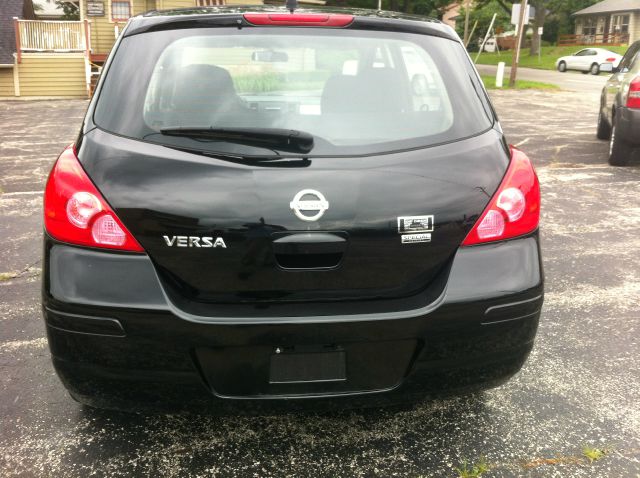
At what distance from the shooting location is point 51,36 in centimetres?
2014

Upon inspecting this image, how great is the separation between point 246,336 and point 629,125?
751 cm

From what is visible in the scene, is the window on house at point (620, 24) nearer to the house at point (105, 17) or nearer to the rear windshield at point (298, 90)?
the house at point (105, 17)

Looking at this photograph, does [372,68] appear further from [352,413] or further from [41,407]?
[41,407]

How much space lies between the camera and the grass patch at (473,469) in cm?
242

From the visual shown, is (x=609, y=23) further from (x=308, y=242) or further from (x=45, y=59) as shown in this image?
(x=308, y=242)

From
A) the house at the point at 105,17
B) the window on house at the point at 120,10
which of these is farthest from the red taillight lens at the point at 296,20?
the window on house at the point at 120,10

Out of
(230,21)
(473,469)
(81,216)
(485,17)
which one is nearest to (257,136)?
(230,21)

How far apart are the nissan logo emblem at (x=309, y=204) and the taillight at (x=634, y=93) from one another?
23.7ft

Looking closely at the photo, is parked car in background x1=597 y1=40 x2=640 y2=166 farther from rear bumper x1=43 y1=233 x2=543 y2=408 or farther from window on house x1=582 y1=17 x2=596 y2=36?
window on house x1=582 y1=17 x2=596 y2=36

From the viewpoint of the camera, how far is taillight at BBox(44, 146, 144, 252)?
7.16 feet

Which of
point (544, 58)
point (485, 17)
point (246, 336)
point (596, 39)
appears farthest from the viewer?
point (485, 17)

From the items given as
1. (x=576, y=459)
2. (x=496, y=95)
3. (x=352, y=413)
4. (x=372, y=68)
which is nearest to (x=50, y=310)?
(x=352, y=413)

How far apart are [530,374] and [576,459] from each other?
0.72m

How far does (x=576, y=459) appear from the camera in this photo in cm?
253
